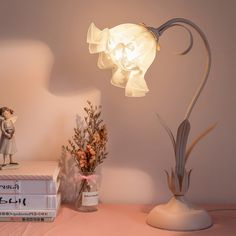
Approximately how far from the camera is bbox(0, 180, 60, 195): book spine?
137 centimetres

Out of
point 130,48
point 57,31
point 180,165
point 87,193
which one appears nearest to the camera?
point 130,48

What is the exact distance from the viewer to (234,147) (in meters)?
1.61

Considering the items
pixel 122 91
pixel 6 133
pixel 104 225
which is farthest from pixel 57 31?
pixel 104 225

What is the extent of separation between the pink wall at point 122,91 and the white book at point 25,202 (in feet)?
0.82

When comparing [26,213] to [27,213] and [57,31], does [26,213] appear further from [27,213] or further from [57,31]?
[57,31]

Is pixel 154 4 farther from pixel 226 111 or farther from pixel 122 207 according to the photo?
pixel 122 207

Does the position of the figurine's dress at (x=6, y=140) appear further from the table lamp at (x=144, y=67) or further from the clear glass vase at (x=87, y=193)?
the table lamp at (x=144, y=67)

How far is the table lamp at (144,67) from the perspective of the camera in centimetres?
127

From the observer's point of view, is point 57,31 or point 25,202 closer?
point 25,202

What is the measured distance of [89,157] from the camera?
1483 mm

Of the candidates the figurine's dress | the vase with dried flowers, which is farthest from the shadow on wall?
the figurine's dress

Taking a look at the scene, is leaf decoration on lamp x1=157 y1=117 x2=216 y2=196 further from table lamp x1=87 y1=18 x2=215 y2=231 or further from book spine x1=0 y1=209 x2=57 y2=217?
book spine x1=0 y1=209 x2=57 y2=217

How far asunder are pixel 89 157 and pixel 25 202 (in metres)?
0.25

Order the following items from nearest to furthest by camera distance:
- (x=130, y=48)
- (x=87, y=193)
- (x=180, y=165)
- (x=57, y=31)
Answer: (x=130, y=48), (x=180, y=165), (x=87, y=193), (x=57, y=31)
